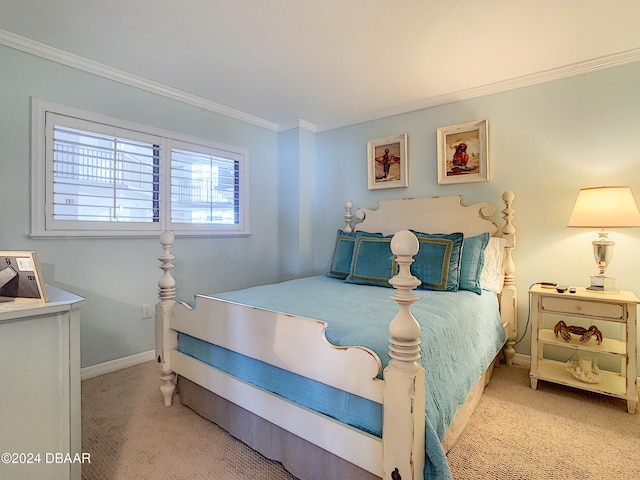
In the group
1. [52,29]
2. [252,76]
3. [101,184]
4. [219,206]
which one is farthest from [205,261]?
[52,29]

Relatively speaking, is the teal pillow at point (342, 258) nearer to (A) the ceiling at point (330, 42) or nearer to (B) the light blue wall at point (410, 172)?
(B) the light blue wall at point (410, 172)

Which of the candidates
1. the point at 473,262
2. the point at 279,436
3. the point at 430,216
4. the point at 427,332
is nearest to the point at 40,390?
the point at 279,436

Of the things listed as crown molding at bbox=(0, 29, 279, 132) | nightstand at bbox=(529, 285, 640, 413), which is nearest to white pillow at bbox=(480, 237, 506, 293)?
nightstand at bbox=(529, 285, 640, 413)

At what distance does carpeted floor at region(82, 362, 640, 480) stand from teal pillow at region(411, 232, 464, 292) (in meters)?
0.76

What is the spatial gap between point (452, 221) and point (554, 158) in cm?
84

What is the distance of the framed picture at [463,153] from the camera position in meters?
2.72

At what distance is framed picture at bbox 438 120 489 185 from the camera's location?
2.72 meters

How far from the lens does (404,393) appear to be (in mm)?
1014

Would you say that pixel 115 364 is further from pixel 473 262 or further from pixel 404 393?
pixel 473 262

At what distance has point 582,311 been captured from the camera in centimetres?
203

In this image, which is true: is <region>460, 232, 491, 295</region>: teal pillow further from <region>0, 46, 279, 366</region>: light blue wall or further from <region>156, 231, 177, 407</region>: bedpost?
<region>0, 46, 279, 366</region>: light blue wall

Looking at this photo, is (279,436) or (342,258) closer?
(279,436)

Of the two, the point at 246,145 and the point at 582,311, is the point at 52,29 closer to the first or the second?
the point at 246,145

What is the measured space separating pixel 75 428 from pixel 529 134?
3.18 m
